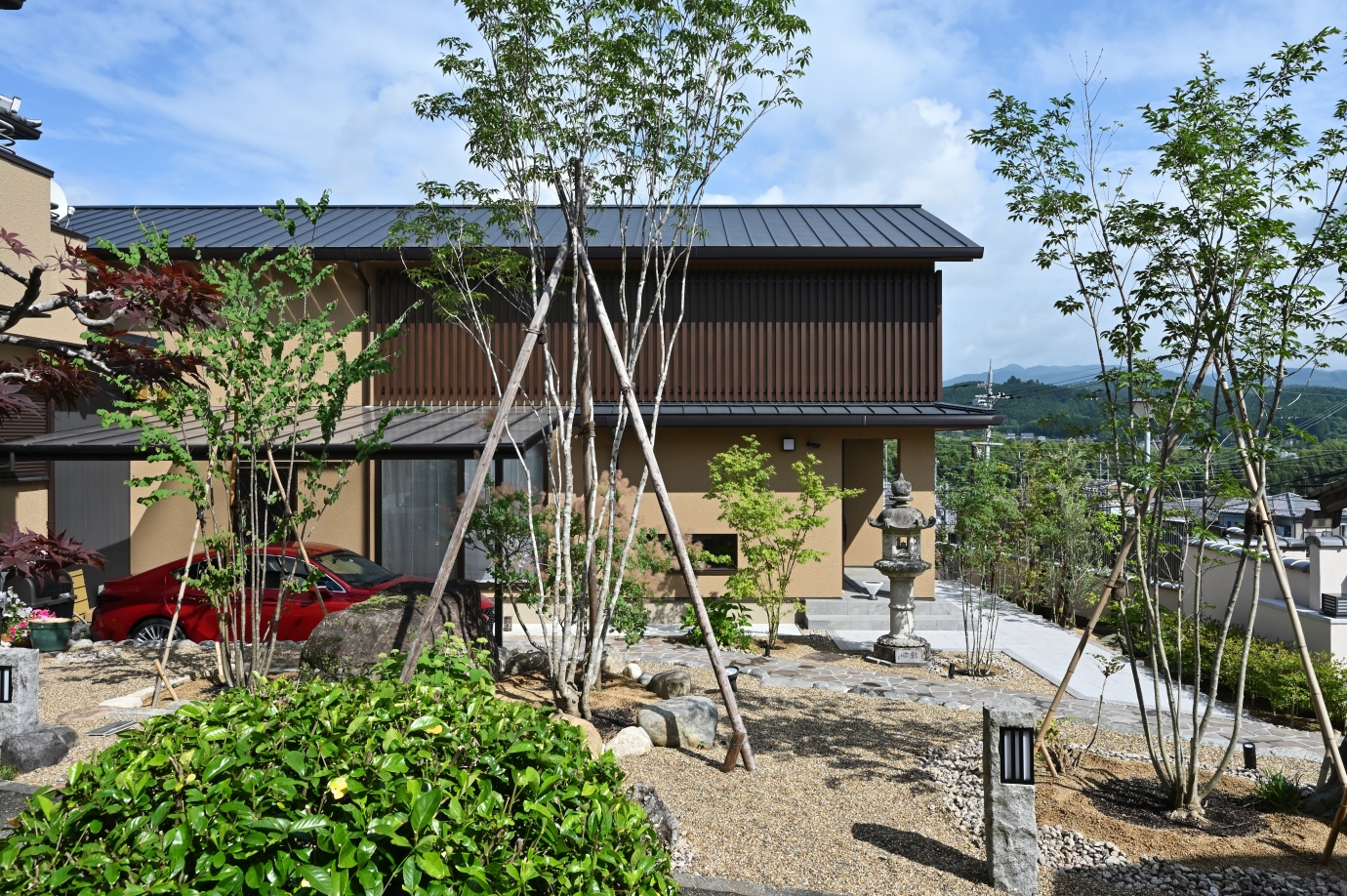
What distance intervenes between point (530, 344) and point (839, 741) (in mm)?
4082

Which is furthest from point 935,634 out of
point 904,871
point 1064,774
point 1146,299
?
point 904,871

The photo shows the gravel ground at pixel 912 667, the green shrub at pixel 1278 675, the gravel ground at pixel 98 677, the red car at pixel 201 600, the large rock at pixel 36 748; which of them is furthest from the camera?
the green shrub at pixel 1278 675

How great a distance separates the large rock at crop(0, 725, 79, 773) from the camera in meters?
6.04

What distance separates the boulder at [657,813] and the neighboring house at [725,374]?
327 inches

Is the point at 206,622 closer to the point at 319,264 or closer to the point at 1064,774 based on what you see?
the point at 319,264

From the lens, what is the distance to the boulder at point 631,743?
21.2 feet

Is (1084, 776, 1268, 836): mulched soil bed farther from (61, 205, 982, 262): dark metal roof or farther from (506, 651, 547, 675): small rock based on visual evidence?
(61, 205, 982, 262): dark metal roof

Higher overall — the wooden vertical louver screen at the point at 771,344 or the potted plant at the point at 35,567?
the wooden vertical louver screen at the point at 771,344

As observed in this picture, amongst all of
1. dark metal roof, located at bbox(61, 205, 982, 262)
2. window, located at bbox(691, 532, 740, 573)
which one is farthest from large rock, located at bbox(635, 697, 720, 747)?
dark metal roof, located at bbox(61, 205, 982, 262)

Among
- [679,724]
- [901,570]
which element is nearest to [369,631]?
[679,724]

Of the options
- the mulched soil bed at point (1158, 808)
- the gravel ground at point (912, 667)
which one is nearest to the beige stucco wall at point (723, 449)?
the gravel ground at point (912, 667)

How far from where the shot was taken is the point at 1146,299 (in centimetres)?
632

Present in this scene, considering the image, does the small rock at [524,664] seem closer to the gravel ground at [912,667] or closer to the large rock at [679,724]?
the large rock at [679,724]

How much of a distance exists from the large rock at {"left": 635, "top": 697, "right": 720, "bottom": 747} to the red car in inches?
153
